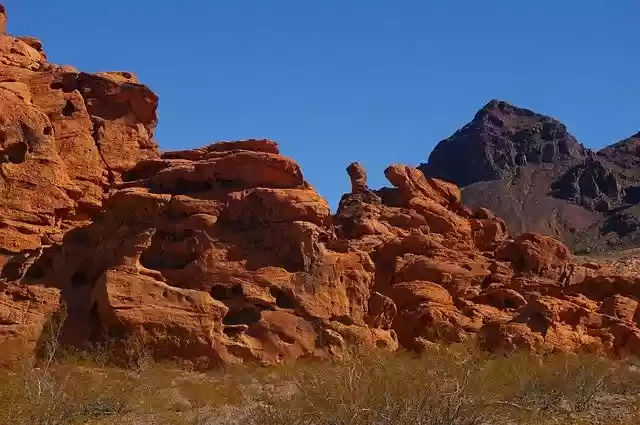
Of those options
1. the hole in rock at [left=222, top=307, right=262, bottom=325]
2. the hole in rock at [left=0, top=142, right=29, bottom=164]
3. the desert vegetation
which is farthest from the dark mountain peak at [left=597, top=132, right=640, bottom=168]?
the hole in rock at [left=0, top=142, right=29, bottom=164]

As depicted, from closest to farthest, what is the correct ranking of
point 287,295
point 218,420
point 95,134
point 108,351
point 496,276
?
point 218,420 < point 108,351 < point 287,295 < point 95,134 < point 496,276

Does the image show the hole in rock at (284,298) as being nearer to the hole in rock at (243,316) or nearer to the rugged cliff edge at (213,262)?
the rugged cliff edge at (213,262)

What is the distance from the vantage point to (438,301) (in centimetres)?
3394

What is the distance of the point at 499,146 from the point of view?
482ft

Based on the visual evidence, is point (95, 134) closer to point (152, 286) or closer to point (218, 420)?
point (152, 286)

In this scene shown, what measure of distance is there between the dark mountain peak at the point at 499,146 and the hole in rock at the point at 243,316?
117m

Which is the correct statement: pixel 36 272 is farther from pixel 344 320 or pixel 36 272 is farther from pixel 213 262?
pixel 344 320

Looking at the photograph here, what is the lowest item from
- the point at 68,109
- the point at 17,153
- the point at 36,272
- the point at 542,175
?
the point at 36,272

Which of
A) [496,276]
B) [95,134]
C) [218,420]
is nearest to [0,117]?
[95,134]

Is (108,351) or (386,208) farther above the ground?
(386,208)

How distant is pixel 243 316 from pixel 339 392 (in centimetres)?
1225

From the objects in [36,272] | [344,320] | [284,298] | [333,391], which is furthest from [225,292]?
[333,391]

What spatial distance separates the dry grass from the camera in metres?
16.8

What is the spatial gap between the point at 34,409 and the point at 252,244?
14.5m
